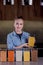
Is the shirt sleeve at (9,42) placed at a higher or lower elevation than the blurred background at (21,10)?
lower

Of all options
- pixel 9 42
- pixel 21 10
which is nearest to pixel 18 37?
pixel 9 42

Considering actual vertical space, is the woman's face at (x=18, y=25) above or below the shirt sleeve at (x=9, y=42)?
above

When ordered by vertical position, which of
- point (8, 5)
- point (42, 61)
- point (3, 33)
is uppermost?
point (8, 5)

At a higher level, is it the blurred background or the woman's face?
the blurred background

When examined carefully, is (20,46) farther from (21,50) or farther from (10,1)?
(10,1)

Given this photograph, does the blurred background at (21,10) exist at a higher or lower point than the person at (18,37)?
higher

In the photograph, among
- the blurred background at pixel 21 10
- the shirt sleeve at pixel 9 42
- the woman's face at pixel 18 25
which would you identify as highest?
the blurred background at pixel 21 10

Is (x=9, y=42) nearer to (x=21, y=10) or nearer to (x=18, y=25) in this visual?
(x=18, y=25)

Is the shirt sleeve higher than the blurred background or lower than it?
lower

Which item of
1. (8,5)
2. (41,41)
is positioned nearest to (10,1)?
(8,5)

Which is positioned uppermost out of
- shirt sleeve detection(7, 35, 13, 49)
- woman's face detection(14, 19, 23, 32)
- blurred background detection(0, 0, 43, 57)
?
blurred background detection(0, 0, 43, 57)

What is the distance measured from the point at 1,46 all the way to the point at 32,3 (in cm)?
45

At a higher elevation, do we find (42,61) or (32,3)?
(32,3)

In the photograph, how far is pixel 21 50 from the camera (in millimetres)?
1926
